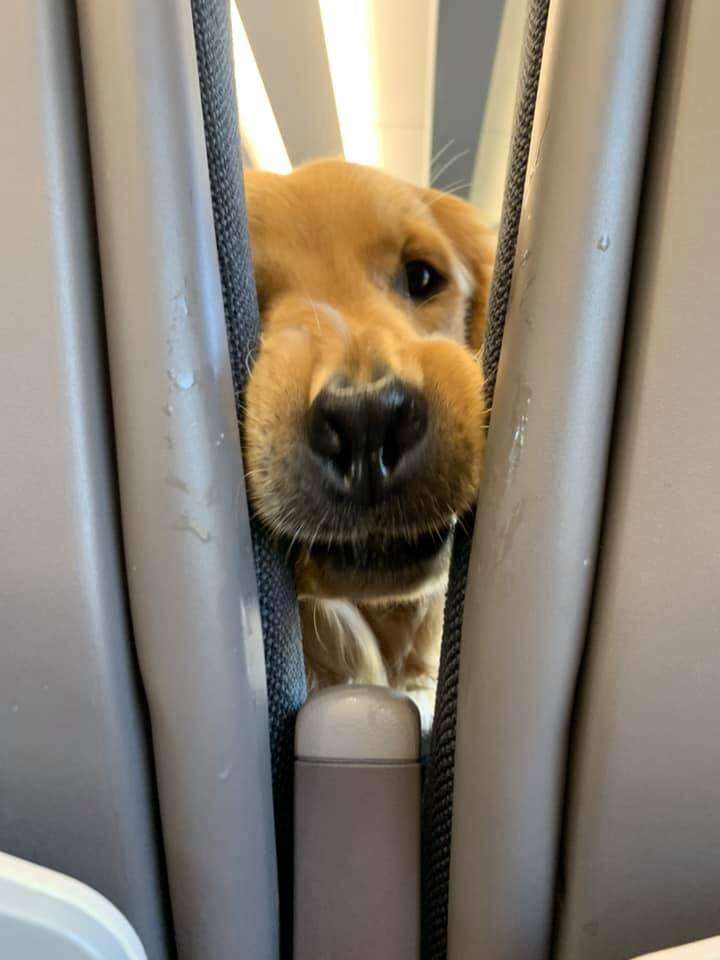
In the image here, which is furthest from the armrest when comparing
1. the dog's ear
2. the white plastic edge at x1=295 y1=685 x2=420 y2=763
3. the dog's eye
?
the dog's ear

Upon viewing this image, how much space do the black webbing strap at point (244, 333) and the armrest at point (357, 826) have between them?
21 millimetres

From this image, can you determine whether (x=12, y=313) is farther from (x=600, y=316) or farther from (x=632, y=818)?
(x=632, y=818)

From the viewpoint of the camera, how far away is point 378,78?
9.55 ft

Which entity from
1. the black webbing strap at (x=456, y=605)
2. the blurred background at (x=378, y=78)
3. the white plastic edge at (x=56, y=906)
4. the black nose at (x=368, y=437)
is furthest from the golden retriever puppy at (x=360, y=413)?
the blurred background at (x=378, y=78)

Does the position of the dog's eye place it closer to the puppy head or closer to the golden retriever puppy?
the golden retriever puppy

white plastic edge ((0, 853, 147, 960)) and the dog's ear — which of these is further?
the dog's ear

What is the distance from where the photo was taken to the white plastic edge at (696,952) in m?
0.33

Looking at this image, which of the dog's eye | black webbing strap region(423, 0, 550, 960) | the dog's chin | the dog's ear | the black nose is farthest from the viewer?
the dog's ear

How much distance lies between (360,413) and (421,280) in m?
0.70

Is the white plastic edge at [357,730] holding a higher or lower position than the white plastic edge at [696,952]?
lower

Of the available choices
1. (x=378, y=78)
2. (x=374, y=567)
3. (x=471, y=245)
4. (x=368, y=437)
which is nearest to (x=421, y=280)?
(x=471, y=245)

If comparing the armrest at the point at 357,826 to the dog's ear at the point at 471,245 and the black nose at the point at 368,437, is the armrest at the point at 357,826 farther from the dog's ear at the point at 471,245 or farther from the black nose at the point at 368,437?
the dog's ear at the point at 471,245

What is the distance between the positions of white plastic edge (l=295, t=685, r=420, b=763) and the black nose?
162 mm

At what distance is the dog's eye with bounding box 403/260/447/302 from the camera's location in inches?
48.4
